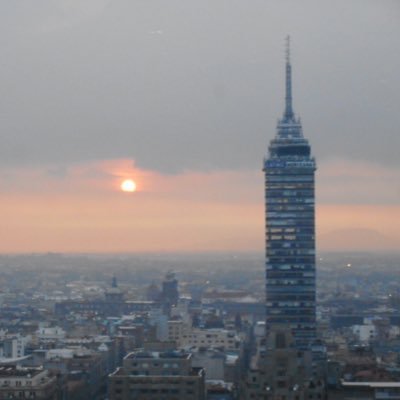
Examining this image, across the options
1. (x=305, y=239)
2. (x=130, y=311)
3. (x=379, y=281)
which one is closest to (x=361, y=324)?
(x=379, y=281)

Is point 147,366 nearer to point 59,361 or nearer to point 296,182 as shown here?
point 59,361

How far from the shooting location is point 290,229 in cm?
1573

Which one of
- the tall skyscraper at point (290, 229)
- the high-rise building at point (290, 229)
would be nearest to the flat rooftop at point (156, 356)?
the high-rise building at point (290, 229)

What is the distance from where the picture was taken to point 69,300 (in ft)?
66.8

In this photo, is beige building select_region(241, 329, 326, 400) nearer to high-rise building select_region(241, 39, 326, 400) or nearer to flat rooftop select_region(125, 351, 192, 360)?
flat rooftop select_region(125, 351, 192, 360)

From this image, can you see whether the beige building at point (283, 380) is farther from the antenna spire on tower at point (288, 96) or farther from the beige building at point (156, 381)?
the antenna spire on tower at point (288, 96)

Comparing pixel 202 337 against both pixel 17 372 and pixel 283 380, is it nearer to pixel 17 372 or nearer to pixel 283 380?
pixel 17 372

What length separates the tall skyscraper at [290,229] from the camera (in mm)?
15312

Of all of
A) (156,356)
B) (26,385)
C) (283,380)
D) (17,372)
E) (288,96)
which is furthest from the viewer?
(288,96)

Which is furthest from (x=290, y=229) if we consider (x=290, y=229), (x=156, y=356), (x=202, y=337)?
(x=156, y=356)

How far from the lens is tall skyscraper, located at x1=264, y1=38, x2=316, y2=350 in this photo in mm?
15312

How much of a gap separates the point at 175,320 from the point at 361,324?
2.56 m

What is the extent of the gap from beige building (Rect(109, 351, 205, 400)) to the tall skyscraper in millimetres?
5396

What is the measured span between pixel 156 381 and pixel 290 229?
6598mm
